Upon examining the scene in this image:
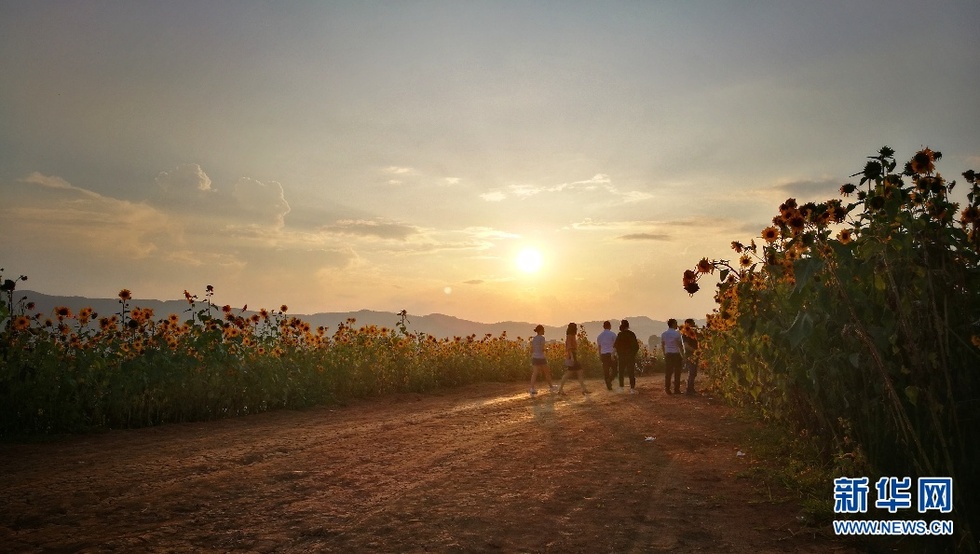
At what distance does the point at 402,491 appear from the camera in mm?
5973

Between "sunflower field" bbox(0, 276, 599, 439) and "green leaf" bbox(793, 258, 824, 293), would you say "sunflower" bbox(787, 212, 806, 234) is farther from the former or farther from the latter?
"sunflower field" bbox(0, 276, 599, 439)

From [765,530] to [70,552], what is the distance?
16.7 ft

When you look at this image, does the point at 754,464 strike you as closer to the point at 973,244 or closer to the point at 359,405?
the point at 973,244

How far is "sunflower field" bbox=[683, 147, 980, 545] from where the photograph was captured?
4207 millimetres

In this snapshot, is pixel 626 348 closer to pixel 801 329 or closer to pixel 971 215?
pixel 801 329

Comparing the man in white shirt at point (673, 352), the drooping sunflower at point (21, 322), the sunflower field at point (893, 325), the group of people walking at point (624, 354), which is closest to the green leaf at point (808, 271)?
the sunflower field at point (893, 325)

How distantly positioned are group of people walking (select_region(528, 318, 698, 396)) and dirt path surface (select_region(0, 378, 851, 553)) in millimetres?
4642

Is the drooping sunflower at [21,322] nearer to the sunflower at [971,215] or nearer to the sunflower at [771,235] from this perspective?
the sunflower at [771,235]

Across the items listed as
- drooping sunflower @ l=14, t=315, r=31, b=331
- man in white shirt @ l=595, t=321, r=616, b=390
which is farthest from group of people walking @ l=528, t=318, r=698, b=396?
drooping sunflower @ l=14, t=315, r=31, b=331

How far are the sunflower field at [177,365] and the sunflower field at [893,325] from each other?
9.47 meters

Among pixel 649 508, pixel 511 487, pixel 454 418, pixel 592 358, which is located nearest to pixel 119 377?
pixel 454 418

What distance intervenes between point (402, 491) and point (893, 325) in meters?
4.30

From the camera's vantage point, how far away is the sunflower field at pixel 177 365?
954 cm

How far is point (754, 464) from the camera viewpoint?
7.02 metres
